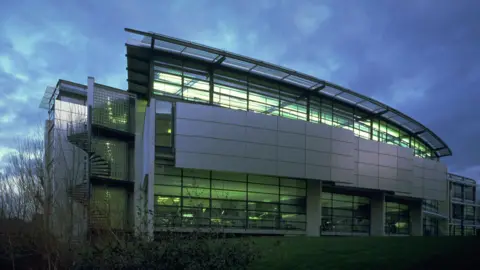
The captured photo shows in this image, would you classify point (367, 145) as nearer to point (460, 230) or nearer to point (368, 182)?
point (368, 182)

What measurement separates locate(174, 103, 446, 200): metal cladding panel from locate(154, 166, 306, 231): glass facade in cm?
218

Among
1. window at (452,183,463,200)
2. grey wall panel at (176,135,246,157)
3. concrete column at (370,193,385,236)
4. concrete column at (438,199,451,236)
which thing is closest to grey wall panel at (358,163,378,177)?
A: concrete column at (370,193,385,236)

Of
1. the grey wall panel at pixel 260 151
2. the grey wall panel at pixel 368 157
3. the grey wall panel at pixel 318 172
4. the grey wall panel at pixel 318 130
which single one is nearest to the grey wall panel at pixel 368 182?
the grey wall panel at pixel 368 157

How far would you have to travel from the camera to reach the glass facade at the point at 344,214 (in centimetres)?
3691

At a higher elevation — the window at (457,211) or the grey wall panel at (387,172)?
the grey wall panel at (387,172)

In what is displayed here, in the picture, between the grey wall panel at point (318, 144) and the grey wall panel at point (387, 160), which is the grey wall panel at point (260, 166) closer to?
the grey wall panel at point (318, 144)

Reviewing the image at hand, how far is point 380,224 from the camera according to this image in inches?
1549

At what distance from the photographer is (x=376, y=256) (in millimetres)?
13906

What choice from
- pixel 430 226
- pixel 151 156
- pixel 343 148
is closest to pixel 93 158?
pixel 151 156

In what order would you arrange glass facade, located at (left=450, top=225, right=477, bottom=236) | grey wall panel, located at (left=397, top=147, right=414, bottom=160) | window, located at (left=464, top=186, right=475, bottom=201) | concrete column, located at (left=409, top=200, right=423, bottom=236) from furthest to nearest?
window, located at (left=464, top=186, right=475, bottom=201)
glass facade, located at (left=450, top=225, right=477, bottom=236)
concrete column, located at (left=409, top=200, right=423, bottom=236)
grey wall panel, located at (left=397, top=147, right=414, bottom=160)

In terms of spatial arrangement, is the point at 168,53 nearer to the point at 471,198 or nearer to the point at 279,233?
the point at 279,233

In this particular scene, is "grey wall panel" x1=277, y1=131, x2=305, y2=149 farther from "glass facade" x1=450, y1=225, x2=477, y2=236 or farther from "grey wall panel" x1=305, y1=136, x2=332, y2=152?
"glass facade" x1=450, y1=225, x2=477, y2=236

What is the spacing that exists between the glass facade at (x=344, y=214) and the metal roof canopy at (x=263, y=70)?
797 centimetres

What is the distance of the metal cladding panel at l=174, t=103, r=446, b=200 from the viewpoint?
2703 centimetres
